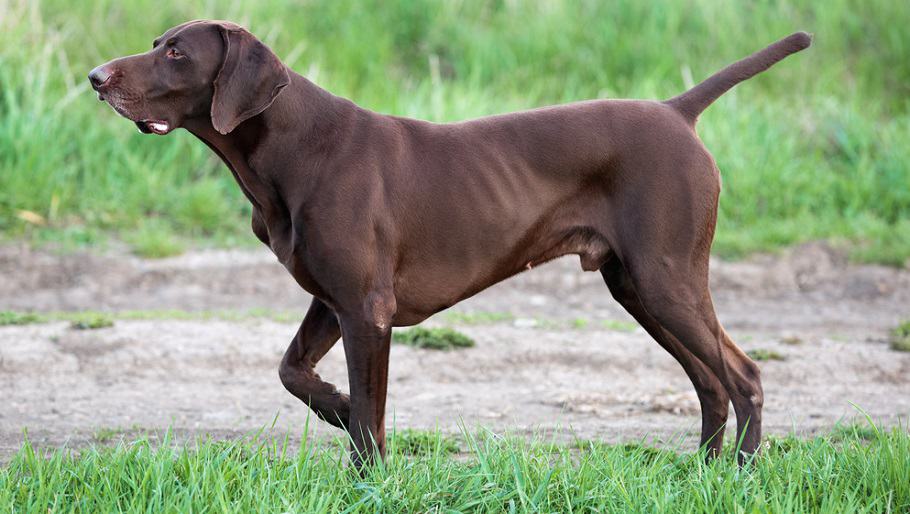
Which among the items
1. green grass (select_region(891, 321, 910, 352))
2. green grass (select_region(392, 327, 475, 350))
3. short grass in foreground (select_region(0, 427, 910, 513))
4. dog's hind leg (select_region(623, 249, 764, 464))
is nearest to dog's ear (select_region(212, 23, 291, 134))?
short grass in foreground (select_region(0, 427, 910, 513))

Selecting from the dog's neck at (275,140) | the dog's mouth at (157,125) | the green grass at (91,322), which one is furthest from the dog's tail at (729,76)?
the green grass at (91,322)

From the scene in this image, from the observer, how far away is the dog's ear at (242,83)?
11.8ft

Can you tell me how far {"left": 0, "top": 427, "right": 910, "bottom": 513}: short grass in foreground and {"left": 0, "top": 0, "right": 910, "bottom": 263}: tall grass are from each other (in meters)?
4.48

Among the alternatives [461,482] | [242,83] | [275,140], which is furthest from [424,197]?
[461,482]

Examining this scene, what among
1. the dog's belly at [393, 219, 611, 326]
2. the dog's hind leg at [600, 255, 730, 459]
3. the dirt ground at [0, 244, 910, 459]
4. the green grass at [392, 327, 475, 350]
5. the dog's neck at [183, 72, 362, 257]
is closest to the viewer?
the dog's neck at [183, 72, 362, 257]

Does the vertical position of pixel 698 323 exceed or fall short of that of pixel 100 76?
it falls short

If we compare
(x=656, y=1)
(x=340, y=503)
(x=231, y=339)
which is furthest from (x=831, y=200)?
(x=340, y=503)

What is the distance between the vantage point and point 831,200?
8.70 m

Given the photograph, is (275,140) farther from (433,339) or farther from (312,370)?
(433,339)

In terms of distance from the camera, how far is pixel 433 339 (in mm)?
6129

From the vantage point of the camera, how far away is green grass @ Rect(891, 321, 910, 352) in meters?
6.11

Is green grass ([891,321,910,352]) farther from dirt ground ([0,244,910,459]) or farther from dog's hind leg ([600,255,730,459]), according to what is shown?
dog's hind leg ([600,255,730,459])

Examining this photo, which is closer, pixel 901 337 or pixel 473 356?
pixel 473 356

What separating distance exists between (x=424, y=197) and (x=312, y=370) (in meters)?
0.73
